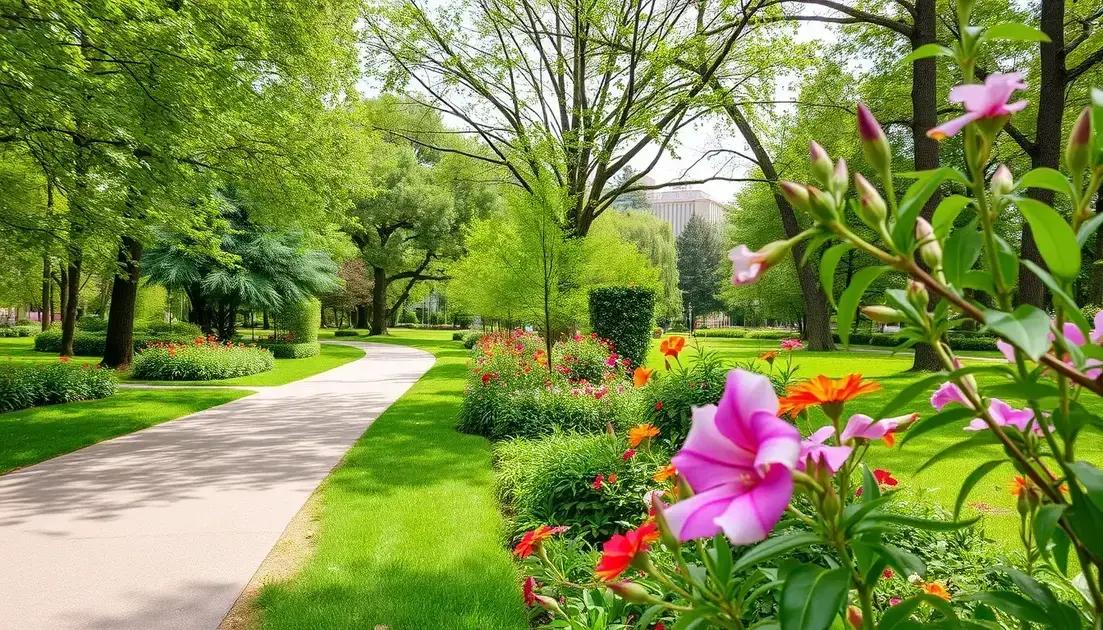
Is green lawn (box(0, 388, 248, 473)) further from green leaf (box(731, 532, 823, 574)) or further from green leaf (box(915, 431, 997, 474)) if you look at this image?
green leaf (box(915, 431, 997, 474))

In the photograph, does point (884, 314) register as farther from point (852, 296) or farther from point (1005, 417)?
point (1005, 417)

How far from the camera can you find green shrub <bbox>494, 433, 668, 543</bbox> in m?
4.07

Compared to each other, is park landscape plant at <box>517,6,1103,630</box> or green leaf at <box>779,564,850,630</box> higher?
park landscape plant at <box>517,6,1103,630</box>

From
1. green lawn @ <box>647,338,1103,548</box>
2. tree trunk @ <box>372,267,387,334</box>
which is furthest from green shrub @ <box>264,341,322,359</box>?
green lawn @ <box>647,338,1103,548</box>

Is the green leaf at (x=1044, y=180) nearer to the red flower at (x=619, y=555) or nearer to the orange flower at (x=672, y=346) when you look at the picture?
the red flower at (x=619, y=555)

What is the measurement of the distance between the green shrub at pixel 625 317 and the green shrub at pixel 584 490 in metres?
8.04

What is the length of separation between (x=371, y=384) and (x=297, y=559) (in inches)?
384

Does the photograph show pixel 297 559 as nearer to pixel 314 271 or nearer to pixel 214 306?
pixel 314 271

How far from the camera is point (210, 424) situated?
844 centimetres

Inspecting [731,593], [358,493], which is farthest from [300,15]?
[731,593]

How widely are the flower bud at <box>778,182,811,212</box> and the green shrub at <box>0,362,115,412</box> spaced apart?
12.3 m

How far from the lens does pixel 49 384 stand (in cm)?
1023

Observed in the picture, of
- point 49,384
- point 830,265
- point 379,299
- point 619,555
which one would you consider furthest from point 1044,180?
point 379,299

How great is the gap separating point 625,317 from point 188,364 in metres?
10.2
